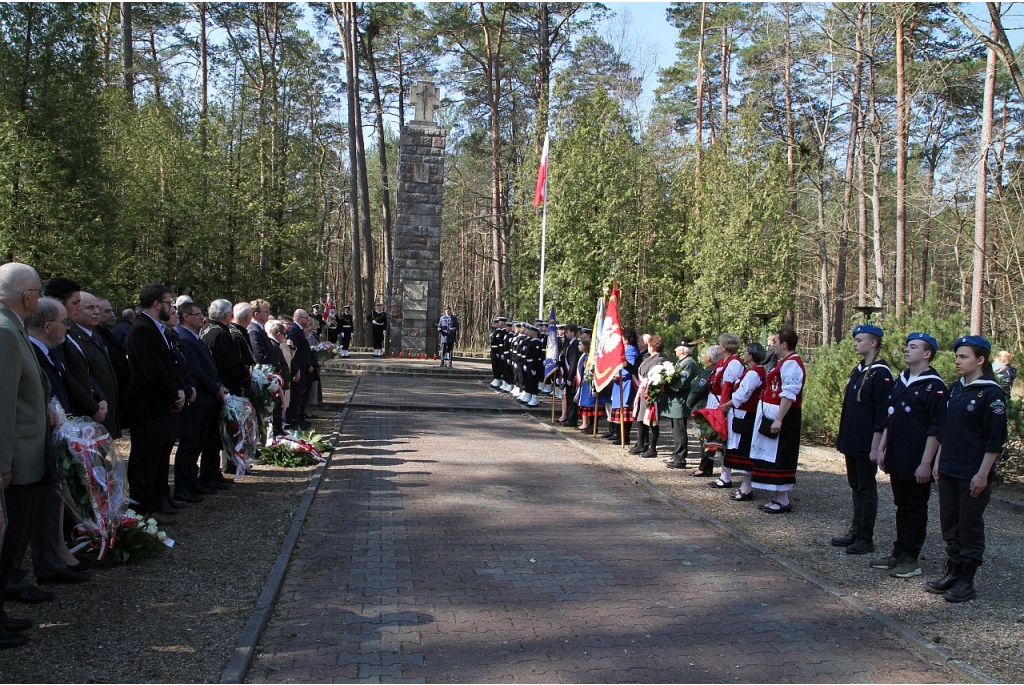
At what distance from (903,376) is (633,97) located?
30.2 metres

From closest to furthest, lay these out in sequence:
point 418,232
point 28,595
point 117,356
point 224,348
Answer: point 28,595 < point 117,356 < point 224,348 < point 418,232

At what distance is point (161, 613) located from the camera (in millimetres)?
5207

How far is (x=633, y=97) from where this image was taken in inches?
1374

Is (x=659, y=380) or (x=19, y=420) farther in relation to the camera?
(x=659, y=380)

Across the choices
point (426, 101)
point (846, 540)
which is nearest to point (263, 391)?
point (846, 540)

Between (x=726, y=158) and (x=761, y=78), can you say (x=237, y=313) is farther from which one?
(x=761, y=78)

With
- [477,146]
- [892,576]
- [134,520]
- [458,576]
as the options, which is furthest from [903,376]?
[477,146]

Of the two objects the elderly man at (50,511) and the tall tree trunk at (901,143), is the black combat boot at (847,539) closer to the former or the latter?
the elderly man at (50,511)

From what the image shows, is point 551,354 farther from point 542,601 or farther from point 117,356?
point 542,601

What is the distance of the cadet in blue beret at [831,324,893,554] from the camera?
24.0 feet

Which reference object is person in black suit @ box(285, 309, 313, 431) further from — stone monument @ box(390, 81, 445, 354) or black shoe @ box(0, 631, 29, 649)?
stone monument @ box(390, 81, 445, 354)

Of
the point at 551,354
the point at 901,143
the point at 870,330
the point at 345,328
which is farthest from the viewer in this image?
the point at 345,328

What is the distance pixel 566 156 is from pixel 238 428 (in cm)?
1931

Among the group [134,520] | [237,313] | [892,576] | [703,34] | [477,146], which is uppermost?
[703,34]
